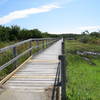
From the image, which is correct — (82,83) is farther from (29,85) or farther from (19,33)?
(19,33)

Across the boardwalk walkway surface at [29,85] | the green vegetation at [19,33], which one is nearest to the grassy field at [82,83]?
the boardwalk walkway surface at [29,85]

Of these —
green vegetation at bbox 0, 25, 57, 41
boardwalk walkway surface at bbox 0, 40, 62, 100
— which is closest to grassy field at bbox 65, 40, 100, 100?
boardwalk walkway surface at bbox 0, 40, 62, 100

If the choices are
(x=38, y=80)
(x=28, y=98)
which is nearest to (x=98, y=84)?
(x=38, y=80)

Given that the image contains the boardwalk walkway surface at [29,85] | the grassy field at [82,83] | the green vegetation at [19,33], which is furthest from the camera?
the green vegetation at [19,33]

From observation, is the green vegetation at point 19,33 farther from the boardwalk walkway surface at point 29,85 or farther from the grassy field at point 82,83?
the boardwalk walkway surface at point 29,85

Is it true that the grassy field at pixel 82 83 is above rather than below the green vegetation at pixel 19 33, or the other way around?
below

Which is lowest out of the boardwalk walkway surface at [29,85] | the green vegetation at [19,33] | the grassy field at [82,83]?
the grassy field at [82,83]

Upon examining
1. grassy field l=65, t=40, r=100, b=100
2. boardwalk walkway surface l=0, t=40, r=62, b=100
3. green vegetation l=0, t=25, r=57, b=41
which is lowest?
grassy field l=65, t=40, r=100, b=100

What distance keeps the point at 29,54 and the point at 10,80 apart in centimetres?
652

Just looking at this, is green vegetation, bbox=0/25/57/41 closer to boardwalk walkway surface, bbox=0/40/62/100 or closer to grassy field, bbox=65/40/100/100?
grassy field, bbox=65/40/100/100

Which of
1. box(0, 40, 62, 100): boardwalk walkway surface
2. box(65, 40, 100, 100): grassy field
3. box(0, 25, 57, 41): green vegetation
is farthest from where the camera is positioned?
box(0, 25, 57, 41): green vegetation

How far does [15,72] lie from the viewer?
372 inches

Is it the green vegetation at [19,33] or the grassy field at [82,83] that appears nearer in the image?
the grassy field at [82,83]

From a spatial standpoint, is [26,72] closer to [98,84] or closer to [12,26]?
[98,84]
